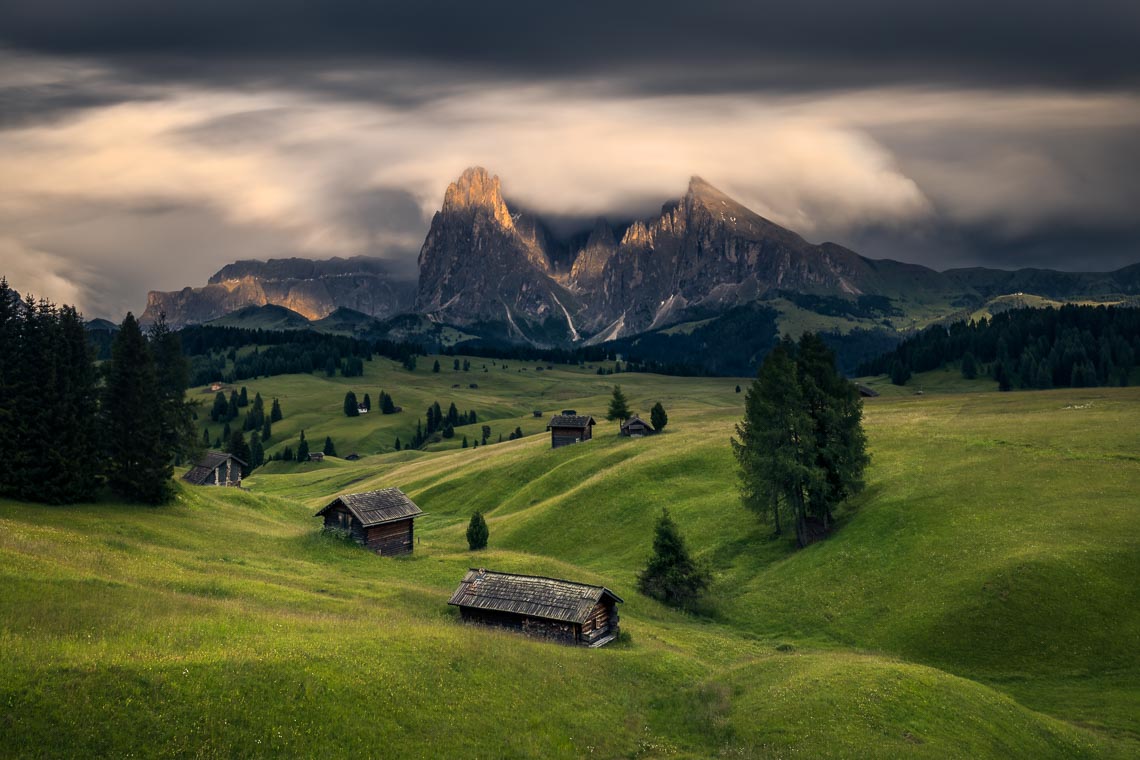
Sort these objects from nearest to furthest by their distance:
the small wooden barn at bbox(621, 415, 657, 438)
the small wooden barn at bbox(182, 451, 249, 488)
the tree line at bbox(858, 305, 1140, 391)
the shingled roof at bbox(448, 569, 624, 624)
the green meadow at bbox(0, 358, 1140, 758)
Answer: the green meadow at bbox(0, 358, 1140, 758), the shingled roof at bbox(448, 569, 624, 624), the small wooden barn at bbox(182, 451, 249, 488), the small wooden barn at bbox(621, 415, 657, 438), the tree line at bbox(858, 305, 1140, 391)

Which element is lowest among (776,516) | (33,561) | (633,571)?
(633,571)

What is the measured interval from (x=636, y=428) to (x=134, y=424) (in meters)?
65.7

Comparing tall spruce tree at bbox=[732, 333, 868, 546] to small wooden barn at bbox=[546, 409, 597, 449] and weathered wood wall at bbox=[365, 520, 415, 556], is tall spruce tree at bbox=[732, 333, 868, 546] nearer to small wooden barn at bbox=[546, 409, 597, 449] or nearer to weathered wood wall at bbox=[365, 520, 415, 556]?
weathered wood wall at bbox=[365, 520, 415, 556]

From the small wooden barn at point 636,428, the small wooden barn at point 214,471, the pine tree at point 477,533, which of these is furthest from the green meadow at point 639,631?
the small wooden barn at point 636,428

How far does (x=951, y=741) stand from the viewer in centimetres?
2794

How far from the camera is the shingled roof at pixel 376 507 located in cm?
5937

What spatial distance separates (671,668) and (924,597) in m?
19.4

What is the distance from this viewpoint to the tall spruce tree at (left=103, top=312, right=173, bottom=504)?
54.5 metres

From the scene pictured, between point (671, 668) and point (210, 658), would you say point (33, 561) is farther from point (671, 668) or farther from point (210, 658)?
point (671, 668)

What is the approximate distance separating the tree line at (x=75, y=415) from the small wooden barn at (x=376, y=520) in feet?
43.9

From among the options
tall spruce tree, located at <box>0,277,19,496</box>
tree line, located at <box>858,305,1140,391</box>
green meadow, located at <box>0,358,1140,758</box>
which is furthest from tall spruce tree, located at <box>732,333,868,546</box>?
tree line, located at <box>858,305,1140,391</box>

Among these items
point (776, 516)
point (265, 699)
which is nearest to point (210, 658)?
point (265, 699)

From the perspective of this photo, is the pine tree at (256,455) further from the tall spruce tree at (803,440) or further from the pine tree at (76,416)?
the tall spruce tree at (803,440)

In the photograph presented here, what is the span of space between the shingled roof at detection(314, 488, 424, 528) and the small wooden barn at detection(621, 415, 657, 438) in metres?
46.6
